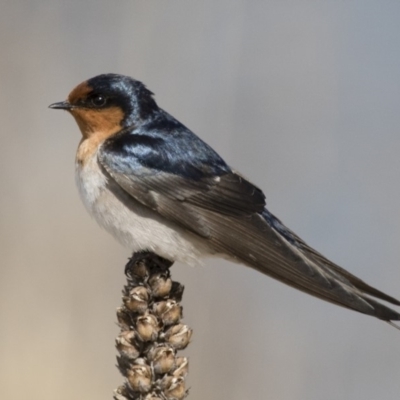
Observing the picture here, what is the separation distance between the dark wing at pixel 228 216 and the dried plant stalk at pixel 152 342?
28 cm

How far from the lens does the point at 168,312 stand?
123 centimetres

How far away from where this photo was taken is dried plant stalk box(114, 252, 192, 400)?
1.14 metres

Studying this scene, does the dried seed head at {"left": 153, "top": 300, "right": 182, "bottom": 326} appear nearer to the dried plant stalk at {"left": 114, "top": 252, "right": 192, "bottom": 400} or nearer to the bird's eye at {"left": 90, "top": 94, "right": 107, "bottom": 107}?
the dried plant stalk at {"left": 114, "top": 252, "right": 192, "bottom": 400}

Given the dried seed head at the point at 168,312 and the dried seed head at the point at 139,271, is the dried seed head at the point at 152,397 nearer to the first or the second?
the dried seed head at the point at 168,312

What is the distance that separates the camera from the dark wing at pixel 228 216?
1.55 meters

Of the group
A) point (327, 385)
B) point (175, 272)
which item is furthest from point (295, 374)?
point (175, 272)

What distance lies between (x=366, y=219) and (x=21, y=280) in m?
0.83

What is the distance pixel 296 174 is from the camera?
6.95ft

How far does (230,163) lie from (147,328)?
0.85 metres

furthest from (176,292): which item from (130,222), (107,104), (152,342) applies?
(107,104)

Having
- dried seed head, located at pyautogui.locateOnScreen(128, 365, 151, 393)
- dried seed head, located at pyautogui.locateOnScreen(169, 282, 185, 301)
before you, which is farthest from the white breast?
dried seed head, located at pyautogui.locateOnScreen(128, 365, 151, 393)

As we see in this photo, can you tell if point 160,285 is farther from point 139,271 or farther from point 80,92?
point 80,92

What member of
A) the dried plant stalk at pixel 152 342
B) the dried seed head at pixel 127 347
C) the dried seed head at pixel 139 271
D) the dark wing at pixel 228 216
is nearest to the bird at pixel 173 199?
the dark wing at pixel 228 216

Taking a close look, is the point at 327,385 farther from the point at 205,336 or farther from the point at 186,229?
the point at 186,229
